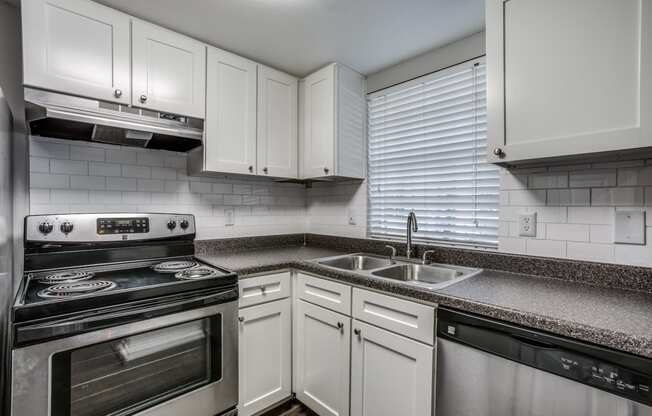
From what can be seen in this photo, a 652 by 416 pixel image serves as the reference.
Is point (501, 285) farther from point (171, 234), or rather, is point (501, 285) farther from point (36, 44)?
point (36, 44)

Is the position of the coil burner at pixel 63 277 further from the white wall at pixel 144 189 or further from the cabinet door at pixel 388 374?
the cabinet door at pixel 388 374

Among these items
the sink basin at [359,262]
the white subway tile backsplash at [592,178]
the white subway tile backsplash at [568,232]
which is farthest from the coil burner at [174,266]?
the white subway tile backsplash at [592,178]

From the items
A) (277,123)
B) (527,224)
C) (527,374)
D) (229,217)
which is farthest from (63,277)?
(527,224)

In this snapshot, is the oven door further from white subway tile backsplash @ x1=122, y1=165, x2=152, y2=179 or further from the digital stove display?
white subway tile backsplash @ x1=122, y1=165, x2=152, y2=179

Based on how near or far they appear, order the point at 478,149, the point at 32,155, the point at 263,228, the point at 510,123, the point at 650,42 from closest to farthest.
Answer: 1. the point at 650,42
2. the point at 510,123
3. the point at 32,155
4. the point at 478,149
5. the point at 263,228

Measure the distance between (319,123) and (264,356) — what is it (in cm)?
156

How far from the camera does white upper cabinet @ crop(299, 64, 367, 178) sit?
2.16 meters

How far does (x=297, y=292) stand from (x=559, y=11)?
1778 mm

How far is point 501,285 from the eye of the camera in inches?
52.2

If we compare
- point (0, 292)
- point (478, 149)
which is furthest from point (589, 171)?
point (0, 292)

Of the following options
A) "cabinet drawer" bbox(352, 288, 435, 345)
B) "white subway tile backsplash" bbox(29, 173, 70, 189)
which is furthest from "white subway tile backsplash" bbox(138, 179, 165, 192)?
"cabinet drawer" bbox(352, 288, 435, 345)

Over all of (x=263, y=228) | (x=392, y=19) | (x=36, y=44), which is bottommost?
(x=263, y=228)

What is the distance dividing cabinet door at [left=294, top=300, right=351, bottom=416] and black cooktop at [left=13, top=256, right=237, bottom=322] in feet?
1.71

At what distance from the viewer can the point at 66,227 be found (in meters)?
1.58
